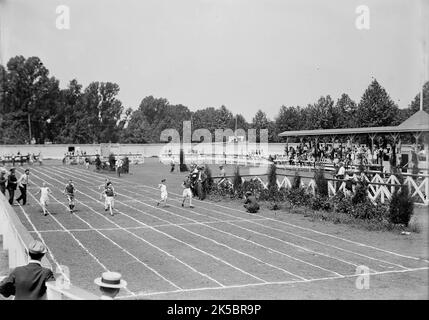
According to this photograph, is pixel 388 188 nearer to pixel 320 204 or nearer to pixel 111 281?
pixel 320 204

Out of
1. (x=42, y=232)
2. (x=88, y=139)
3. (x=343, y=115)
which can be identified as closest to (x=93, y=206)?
(x=42, y=232)

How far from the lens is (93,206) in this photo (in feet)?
71.2

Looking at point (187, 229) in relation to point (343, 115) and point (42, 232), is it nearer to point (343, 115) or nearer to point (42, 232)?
point (42, 232)

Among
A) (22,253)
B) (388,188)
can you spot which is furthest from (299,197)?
(22,253)

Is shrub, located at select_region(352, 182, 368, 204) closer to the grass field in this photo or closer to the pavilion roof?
the grass field

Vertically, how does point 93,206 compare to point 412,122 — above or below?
below

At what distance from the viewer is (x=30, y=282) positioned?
219 inches

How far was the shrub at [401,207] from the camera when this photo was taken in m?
16.4

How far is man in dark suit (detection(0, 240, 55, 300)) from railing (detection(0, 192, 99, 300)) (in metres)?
0.09

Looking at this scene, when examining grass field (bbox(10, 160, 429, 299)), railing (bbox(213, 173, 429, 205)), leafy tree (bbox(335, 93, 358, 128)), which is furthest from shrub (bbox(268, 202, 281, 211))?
leafy tree (bbox(335, 93, 358, 128))

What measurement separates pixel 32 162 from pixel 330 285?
149 feet

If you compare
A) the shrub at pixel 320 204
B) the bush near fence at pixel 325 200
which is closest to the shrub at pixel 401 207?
the bush near fence at pixel 325 200

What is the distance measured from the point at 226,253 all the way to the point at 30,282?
25.9 feet

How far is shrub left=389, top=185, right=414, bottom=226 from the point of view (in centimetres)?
1644
